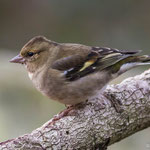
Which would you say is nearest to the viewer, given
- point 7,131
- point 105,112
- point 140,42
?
point 105,112

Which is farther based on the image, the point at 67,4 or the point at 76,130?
the point at 67,4

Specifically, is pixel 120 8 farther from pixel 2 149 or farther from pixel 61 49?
pixel 2 149

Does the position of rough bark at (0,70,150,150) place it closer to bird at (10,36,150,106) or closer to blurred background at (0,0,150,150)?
bird at (10,36,150,106)

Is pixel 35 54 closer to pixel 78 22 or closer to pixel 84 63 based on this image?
pixel 84 63

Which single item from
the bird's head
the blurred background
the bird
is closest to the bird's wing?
the bird

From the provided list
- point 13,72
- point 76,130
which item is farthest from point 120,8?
point 76,130

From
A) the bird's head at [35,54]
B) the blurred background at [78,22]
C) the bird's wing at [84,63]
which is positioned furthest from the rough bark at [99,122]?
the blurred background at [78,22]
